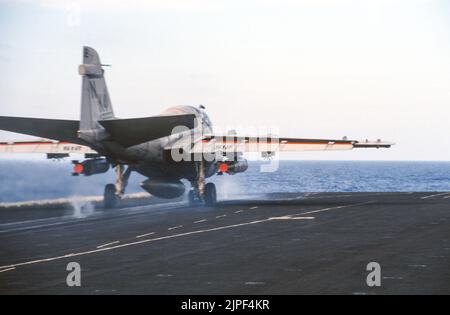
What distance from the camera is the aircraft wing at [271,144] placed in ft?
134

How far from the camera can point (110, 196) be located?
1610 inches

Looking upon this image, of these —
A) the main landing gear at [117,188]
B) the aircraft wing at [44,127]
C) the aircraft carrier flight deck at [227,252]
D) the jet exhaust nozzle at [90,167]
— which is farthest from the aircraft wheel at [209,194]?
the aircraft wing at [44,127]

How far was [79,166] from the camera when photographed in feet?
126

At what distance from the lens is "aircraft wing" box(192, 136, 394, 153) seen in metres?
40.9

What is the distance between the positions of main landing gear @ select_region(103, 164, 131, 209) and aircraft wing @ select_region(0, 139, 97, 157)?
83.7 inches

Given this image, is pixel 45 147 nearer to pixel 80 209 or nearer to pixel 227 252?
pixel 80 209

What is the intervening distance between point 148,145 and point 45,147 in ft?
27.0

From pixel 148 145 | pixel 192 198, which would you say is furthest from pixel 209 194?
pixel 148 145

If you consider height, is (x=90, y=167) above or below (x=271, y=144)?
below

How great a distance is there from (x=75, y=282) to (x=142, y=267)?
2800 millimetres

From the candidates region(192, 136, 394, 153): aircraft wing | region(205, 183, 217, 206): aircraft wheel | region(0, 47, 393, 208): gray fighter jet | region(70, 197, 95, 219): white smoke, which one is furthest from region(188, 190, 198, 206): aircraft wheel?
region(70, 197, 95, 219): white smoke
